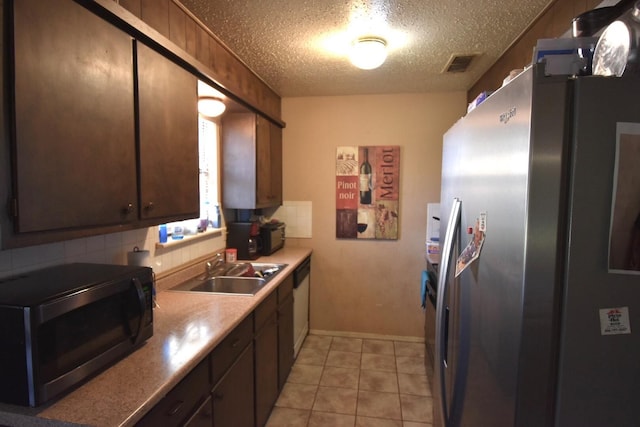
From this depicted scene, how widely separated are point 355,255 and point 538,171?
9.00 feet

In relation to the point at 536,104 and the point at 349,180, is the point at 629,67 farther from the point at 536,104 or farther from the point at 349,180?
the point at 349,180

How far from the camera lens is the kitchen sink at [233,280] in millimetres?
2178

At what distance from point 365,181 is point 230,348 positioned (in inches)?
86.4

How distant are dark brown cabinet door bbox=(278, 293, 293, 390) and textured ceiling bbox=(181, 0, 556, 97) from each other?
1.83 m

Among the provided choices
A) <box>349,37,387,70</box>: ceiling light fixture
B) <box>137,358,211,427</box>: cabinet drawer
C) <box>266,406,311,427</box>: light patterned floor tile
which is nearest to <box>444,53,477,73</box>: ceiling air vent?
<box>349,37,387,70</box>: ceiling light fixture

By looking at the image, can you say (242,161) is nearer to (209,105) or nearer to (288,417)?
(209,105)

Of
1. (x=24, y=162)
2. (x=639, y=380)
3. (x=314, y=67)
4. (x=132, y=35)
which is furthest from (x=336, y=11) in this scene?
(x=639, y=380)

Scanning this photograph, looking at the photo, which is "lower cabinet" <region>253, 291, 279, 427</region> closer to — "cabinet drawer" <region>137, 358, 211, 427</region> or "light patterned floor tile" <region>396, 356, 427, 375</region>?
"cabinet drawer" <region>137, 358, 211, 427</region>

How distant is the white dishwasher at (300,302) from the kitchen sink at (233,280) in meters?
0.33

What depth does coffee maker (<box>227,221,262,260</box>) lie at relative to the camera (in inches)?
112

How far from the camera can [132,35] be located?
4.39 ft

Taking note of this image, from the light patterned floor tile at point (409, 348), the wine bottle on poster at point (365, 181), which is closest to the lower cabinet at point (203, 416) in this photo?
the light patterned floor tile at point (409, 348)

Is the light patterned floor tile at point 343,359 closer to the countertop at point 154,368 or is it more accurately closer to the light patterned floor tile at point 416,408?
the light patterned floor tile at point 416,408

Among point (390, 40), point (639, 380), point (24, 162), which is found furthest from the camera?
point (390, 40)
